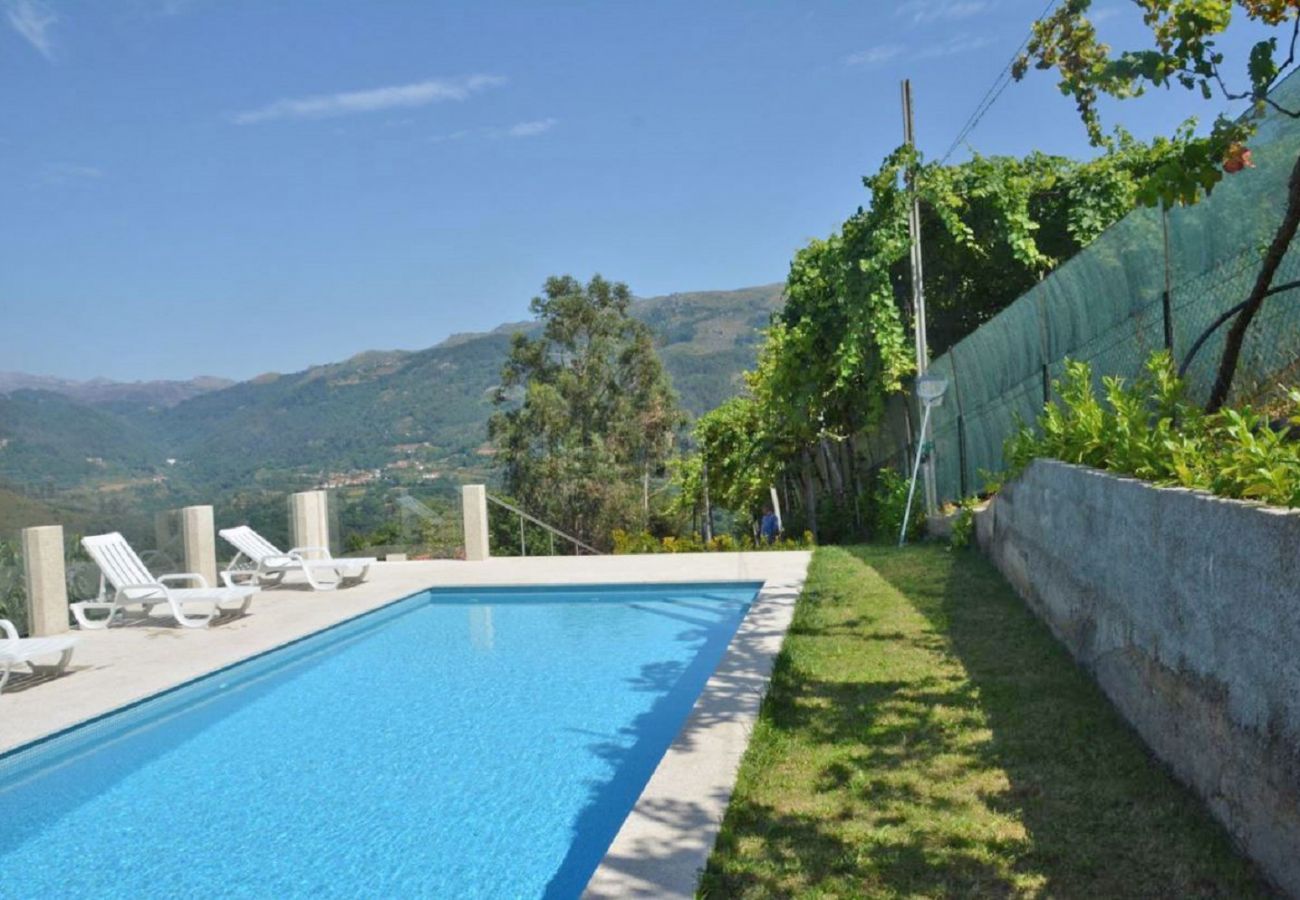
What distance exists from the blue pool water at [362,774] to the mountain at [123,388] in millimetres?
100683

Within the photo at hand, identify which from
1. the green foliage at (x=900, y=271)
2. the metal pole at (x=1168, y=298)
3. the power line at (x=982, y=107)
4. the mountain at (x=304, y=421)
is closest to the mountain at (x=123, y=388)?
the mountain at (x=304, y=421)

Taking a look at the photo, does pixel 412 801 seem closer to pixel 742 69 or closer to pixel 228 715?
pixel 228 715

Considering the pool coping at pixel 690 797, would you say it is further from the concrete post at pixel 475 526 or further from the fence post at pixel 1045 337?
the concrete post at pixel 475 526

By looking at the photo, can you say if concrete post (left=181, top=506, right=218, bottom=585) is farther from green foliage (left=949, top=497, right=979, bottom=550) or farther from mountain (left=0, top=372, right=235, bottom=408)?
mountain (left=0, top=372, right=235, bottom=408)

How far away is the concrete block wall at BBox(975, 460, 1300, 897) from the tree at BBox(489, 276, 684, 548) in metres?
27.4

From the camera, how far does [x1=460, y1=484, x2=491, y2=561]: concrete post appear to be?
14727 millimetres

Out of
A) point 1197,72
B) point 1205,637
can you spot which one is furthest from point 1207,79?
point 1205,637

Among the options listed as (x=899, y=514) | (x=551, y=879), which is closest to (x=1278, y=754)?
(x=551, y=879)

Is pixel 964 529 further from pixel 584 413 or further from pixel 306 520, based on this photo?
pixel 584 413

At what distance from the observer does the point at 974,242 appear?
594 inches

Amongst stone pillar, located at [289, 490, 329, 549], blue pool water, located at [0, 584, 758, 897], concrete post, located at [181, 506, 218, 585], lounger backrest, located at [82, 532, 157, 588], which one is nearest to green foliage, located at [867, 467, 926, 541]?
blue pool water, located at [0, 584, 758, 897]

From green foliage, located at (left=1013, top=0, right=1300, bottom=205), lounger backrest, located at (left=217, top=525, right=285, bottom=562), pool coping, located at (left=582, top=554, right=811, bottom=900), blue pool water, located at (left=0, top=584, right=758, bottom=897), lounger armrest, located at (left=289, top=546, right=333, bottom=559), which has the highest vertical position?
green foliage, located at (left=1013, top=0, right=1300, bottom=205)

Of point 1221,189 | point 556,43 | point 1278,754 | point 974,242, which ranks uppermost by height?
point 556,43

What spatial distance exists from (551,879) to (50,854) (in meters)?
2.75
